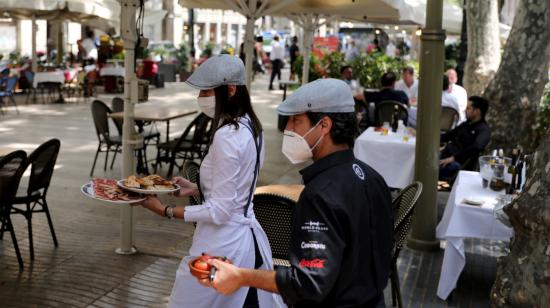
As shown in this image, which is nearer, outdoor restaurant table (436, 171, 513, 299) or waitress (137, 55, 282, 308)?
waitress (137, 55, 282, 308)

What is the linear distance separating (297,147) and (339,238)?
452 millimetres

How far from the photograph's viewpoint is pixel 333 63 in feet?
57.8

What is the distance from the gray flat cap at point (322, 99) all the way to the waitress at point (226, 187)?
78 cm

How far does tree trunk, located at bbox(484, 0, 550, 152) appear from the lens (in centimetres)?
1095

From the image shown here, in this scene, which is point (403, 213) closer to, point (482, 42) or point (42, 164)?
point (42, 164)

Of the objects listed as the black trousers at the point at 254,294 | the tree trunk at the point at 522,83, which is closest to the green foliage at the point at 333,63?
the tree trunk at the point at 522,83

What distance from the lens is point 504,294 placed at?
3.53 m

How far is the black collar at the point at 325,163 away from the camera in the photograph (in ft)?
7.51

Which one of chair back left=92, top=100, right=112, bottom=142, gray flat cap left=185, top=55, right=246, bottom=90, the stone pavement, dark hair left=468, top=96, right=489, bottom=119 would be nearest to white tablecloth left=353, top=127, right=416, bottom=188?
the stone pavement

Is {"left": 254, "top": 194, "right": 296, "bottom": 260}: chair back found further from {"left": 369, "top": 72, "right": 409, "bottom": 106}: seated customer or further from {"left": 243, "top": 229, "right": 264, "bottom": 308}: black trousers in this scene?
{"left": 369, "top": 72, "right": 409, "bottom": 106}: seated customer

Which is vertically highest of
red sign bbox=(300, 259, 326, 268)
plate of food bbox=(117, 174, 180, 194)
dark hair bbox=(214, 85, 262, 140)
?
dark hair bbox=(214, 85, 262, 140)

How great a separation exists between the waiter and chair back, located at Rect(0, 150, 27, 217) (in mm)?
3679

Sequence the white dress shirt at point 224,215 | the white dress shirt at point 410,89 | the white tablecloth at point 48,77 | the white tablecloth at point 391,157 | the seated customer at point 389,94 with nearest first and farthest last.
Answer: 1. the white dress shirt at point 224,215
2. the white tablecloth at point 391,157
3. the seated customer at point 389,94
4. the white dress shirt at point 410,89
5. the white tablecloth at point 48,77

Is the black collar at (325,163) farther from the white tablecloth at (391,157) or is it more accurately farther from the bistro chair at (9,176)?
the white tablecloth at (391,157)
